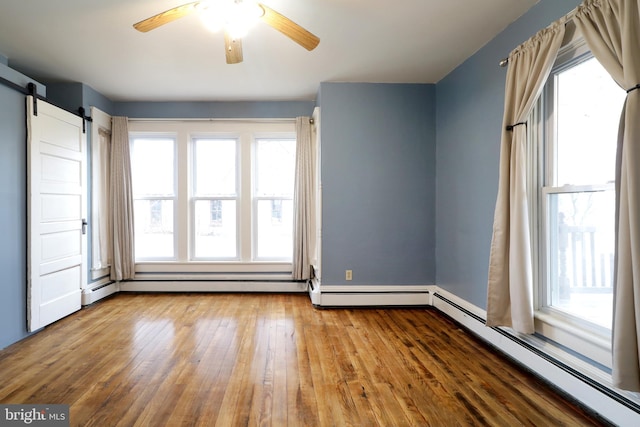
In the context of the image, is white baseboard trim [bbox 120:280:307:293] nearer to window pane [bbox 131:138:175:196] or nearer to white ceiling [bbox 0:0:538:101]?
window pane [bbox 131:138:175:196]

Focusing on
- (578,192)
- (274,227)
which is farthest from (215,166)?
(578,192)

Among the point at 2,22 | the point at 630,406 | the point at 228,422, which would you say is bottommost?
the point at 228,422

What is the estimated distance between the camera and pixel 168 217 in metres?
4.70

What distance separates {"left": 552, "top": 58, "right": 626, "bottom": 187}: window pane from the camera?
192cm

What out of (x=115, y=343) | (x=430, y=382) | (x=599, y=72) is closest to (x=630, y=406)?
(x=430, y=382)

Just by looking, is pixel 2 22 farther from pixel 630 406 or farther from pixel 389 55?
pixel 630 406

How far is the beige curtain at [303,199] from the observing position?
4.41 meters

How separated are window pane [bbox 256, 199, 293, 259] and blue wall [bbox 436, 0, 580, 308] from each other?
1967 millimetres

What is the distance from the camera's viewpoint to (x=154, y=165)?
15.4ft

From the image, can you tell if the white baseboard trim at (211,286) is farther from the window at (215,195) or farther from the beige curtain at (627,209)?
the beige curtain at (627,209)

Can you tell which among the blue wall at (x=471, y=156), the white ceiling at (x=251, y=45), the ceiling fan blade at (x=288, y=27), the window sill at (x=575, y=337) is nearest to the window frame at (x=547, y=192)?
the window sill at (x=575, y=337)

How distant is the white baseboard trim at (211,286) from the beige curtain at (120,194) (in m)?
0.25

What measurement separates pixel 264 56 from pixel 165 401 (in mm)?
2859

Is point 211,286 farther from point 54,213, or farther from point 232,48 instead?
point 232,48
